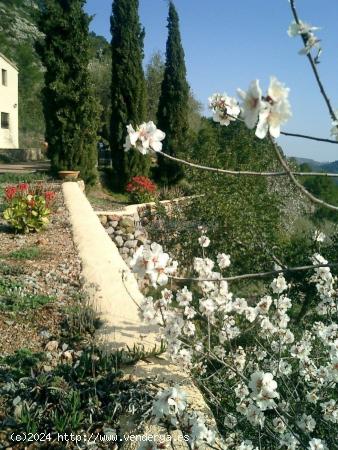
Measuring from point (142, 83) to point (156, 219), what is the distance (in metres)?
5.92

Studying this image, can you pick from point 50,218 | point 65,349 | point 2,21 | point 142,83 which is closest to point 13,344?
point 65,349

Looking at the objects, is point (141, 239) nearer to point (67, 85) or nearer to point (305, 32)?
point (67, 85)

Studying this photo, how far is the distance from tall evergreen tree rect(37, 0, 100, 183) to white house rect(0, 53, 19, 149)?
1385cm

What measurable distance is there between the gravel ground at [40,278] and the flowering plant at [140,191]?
20.4ft

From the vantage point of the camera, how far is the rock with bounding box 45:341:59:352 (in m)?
3.64

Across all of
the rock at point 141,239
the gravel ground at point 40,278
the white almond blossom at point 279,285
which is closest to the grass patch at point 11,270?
the gravel ground at point 40,278

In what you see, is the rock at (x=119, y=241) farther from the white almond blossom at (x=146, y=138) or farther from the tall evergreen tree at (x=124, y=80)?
the white almond blossom at (x=146, y=138)

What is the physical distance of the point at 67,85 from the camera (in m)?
13.1

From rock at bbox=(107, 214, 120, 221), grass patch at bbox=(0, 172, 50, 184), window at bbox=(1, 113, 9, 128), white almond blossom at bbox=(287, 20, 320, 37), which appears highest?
window at bbox=(1, 113, 9, 128)

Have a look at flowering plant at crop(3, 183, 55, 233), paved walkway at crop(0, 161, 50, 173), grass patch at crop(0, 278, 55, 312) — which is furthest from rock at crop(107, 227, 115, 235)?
paved walkway at crop(0, 161, 50, 173)

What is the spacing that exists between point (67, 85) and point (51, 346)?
34.9ft

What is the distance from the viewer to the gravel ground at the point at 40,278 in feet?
12.6

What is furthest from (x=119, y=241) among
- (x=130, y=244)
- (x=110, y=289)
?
(x=110, y=289)

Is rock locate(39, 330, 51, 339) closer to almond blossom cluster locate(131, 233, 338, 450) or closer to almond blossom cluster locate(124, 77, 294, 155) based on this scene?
almond blossom cluster locate(131, 233, 338, 450)
